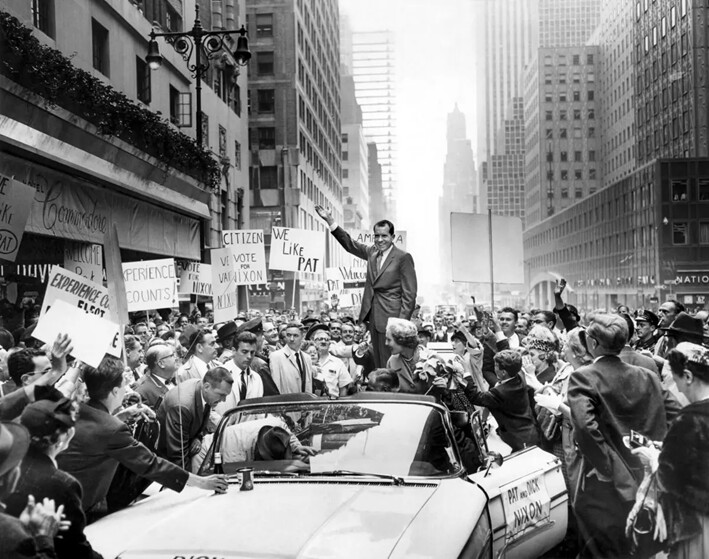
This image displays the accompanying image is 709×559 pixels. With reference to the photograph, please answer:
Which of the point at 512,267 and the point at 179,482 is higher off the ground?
the point at 512,267

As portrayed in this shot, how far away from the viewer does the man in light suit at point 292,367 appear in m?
8.86

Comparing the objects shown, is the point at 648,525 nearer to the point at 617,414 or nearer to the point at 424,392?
the point at 617,414

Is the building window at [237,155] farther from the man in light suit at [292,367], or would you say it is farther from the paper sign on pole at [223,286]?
the man in light suit at [292,367]

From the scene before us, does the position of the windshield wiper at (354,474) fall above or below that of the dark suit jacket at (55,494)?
below

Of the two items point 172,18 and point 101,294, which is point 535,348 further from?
point 172,18

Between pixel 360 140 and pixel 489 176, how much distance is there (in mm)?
70779

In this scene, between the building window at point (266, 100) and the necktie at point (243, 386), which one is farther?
the building window at point (266, 100)

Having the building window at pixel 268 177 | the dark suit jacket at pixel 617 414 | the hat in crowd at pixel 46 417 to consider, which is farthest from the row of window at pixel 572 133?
the hat in crowd at pixel 46 417

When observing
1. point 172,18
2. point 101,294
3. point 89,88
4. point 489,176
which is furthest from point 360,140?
point 101,294

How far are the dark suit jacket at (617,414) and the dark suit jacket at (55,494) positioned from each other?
2800 millimetres

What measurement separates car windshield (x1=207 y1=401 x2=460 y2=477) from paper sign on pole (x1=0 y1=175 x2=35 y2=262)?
4805 mm

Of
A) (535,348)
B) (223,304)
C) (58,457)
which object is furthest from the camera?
(223,304)

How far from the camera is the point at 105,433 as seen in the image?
3938 millimetres

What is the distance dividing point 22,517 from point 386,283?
5611 mm
